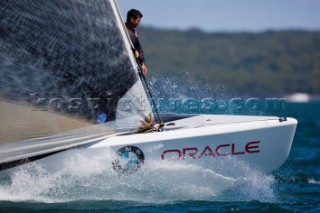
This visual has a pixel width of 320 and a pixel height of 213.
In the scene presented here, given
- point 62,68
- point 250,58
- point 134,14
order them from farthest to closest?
1. point 250,58
2. point 134,14
3. point 62,68

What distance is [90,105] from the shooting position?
668cm

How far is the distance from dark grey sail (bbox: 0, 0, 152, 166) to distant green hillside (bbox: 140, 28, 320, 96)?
4789 inches

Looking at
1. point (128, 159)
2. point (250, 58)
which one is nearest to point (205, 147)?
point (128, 159)

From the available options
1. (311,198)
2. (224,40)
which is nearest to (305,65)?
(224,40)

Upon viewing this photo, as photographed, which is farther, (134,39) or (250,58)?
(250,58)

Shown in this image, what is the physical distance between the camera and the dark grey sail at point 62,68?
622 centimetres

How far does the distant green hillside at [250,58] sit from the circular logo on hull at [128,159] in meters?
122

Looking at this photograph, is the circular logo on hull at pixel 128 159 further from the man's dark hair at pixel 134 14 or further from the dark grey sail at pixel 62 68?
the man's dark hair at pixel 134 14

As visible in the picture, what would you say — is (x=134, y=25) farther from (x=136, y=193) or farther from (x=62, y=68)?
(x=136, y=193)

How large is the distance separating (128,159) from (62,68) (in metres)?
1.30

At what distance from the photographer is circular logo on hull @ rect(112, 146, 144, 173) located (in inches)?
261

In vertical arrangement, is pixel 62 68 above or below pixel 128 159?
above

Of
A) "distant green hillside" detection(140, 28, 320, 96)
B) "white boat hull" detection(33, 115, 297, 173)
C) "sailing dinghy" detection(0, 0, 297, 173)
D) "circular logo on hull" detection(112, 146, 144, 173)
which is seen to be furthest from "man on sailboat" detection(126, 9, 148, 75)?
"distant green hillside" detection(140, 28, 320, 96)

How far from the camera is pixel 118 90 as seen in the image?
22.4 ft
